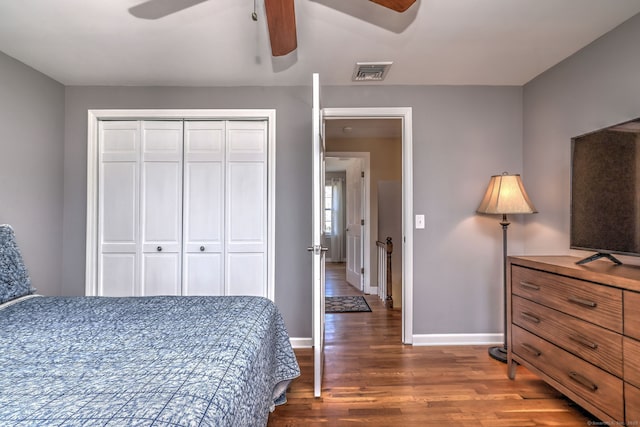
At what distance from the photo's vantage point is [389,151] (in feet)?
15.7

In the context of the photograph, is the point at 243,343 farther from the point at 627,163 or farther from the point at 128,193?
the point at 128,193

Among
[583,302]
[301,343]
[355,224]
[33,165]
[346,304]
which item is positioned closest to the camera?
[583,302]

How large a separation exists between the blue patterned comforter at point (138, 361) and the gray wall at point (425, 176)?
1187 millimetres

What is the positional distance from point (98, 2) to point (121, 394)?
2013 mm

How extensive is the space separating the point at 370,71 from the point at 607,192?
1758mm

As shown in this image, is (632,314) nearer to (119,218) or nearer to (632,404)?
(632,404)

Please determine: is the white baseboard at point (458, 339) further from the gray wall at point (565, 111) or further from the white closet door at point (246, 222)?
the white closet door at point (246, 222)

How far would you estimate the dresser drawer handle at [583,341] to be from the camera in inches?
61.3

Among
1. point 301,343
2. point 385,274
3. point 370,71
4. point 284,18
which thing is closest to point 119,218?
point 301,343

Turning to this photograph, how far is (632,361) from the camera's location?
1.37m

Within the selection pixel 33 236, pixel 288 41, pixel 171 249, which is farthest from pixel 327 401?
pixel 33 236

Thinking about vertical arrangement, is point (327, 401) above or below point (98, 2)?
below

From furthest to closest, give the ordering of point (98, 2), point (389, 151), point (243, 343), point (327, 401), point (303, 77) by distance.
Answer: point (389, 151) → point (303, 77) → point (327, 401) → point (98, 2) → point (243, 343)

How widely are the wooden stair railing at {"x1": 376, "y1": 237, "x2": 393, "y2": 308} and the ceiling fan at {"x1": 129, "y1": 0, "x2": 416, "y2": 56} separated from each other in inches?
→ 110
